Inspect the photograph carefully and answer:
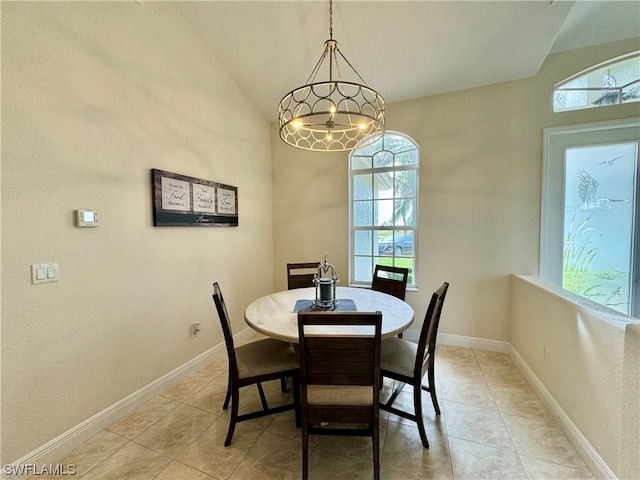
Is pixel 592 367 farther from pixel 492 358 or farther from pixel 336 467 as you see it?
pixel 336 467

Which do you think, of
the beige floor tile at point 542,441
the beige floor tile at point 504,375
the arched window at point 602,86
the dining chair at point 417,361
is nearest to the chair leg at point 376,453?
the dining chair at point 417,361

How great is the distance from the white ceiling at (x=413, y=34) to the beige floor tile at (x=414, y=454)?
3202 millimetres

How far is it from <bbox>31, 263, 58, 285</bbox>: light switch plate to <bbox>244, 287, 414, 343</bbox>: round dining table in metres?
1.17

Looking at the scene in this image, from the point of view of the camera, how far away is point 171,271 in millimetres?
2453

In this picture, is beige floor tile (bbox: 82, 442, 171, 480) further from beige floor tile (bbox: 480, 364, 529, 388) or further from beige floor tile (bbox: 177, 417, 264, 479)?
beige floor tile (bbox: 480, 364, 529, 388)

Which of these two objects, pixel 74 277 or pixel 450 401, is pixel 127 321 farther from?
pixel 450 401

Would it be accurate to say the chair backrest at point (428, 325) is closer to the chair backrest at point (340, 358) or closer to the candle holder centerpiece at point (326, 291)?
the chair backrest at point (340, 358)

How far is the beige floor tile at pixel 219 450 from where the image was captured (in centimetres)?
157

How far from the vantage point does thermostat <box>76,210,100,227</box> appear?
175 cm

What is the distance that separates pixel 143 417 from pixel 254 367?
1.02 metres

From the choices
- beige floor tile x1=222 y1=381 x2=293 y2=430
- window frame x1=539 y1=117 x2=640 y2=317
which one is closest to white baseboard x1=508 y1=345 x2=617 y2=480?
Result: window frame x1=539 y1=117 x2=640 y2=317

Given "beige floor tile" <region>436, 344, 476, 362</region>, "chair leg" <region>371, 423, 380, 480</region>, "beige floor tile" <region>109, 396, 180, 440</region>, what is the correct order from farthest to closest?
"beige floor tile" <region>436, 344, 476, 362</region> → "beige floor tile" <region>109, 396, 180, 440</region> → "chair leg" <region>371, 423, 380, 480</region>

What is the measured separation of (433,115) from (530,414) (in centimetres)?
295

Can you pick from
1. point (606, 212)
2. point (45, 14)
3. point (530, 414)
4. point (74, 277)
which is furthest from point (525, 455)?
point (45, 14)
